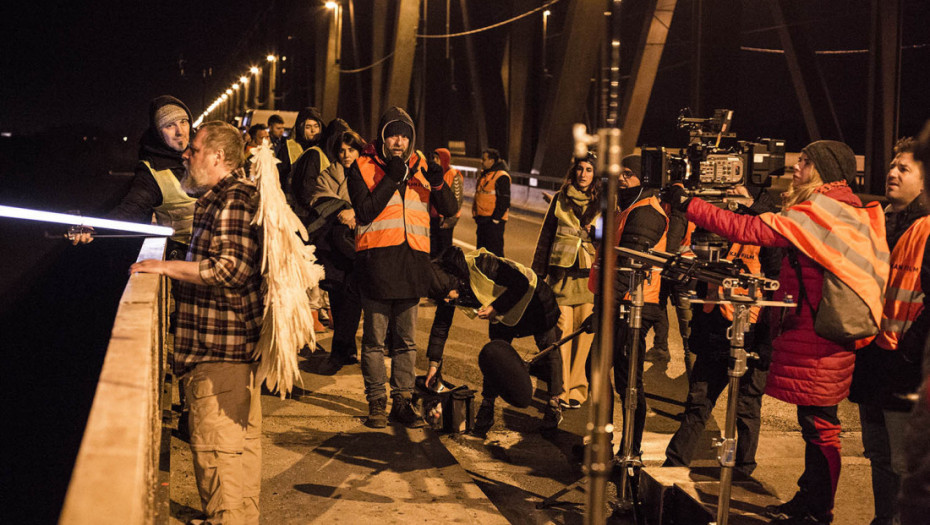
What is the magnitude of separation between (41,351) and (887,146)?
14773 millimetres

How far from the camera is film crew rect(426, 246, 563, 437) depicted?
6500 mm

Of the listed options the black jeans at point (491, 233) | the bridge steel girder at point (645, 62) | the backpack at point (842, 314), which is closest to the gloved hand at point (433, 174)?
the backpack at point (842, 314)

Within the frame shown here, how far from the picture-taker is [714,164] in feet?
15.3

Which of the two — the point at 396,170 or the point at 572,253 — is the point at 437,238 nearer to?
the point at 572,253

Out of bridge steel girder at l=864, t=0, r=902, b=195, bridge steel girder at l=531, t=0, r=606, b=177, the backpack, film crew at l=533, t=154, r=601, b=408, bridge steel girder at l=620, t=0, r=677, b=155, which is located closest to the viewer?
the backpack

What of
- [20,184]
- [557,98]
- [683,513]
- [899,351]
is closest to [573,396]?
[683,513]

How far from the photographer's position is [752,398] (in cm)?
572

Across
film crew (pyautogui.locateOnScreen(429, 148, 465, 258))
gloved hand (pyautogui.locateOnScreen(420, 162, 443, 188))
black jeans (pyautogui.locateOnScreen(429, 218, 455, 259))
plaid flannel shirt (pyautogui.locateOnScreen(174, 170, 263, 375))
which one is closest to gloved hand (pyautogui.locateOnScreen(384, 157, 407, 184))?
gloved hand (pyautogui.locateOnScreen(420, 162, 443, 188))

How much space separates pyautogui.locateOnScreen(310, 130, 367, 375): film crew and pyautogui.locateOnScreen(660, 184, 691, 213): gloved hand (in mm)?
3647

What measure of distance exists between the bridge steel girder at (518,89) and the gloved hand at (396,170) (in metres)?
23.7

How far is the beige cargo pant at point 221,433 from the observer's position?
4.27 meters

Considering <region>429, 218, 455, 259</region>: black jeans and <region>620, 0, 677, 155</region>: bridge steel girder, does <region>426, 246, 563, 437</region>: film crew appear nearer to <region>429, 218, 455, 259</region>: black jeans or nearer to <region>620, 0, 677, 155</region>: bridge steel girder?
<region>429, 218, 455, 259</region>: black jeans

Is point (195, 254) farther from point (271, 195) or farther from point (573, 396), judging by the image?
point (573, 396)

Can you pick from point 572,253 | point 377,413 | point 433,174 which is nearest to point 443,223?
point 572,253
